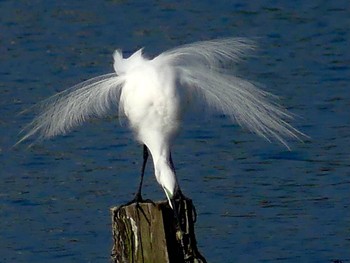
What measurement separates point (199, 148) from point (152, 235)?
5.38m

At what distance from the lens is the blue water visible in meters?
8.91

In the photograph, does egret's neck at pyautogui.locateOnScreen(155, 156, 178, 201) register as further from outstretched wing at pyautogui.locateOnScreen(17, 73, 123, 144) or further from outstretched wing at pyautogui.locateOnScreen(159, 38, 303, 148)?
outstretched wing at pyautogui.locateOnScreen(17, 73, 123, 144)

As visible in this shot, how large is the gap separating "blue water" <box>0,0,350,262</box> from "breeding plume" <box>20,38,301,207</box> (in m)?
1.54

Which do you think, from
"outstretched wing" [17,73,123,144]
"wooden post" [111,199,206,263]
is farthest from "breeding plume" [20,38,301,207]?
"wooden post" [111,199,206,263]

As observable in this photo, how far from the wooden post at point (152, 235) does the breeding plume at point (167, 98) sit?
775mm

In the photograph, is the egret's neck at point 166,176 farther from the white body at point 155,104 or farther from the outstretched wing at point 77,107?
the outstretched wing at point 77,107

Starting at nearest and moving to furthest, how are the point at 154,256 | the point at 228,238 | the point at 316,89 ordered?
the point at 154,256, the point at 228,238, the point at 316,89

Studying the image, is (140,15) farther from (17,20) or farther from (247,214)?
(247,214)

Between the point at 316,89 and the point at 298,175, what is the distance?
2197 mm

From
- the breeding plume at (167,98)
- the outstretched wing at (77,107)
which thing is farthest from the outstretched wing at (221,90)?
the outstretched wing at (77,107)

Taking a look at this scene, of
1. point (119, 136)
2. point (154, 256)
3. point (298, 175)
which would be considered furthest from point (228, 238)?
point (154, 256)

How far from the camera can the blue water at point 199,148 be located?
8.91 meters

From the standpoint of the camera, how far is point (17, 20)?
578 inches

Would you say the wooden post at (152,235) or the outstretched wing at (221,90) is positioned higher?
the outstretched wing at (221,90)
